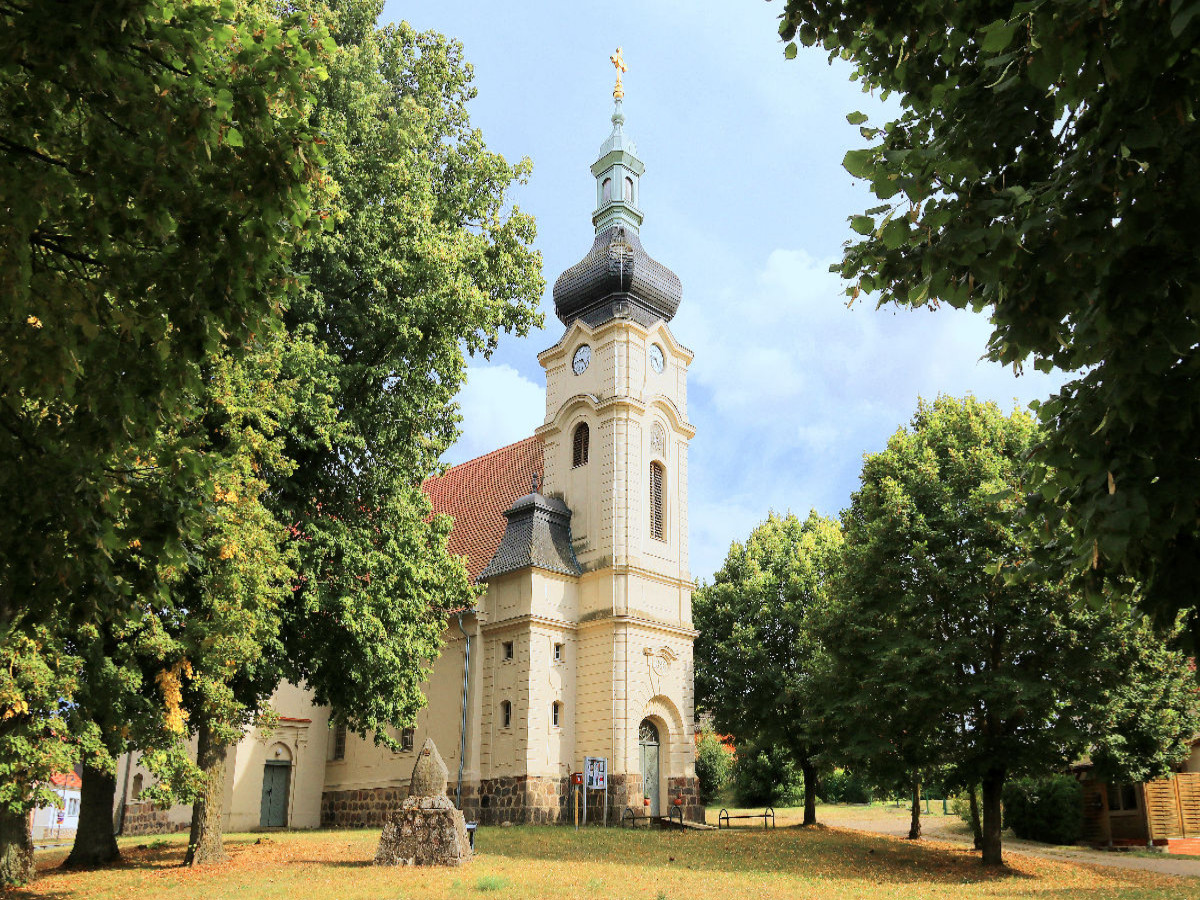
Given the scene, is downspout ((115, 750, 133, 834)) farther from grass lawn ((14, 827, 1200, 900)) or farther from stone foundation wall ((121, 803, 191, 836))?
grass lawn ((14, 827, 1200, 900))

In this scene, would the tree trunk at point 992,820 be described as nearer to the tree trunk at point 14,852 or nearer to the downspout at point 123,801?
the tree trunk at point 14,852

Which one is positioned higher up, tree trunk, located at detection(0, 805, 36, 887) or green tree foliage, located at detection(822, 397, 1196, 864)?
green tree foliage, located at detection(822, 397, 1196, 864)

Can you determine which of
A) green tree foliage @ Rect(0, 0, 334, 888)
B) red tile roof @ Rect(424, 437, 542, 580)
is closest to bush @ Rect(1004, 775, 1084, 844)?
red tile roof @ Rect(424, 437, 542, 580)

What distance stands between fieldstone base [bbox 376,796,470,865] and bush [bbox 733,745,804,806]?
74.1ft

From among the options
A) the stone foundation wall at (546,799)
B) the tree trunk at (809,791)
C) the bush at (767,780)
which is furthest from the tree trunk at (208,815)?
the bush at (767,780)

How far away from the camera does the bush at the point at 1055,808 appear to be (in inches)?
1046

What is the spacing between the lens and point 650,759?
→ 3002cm

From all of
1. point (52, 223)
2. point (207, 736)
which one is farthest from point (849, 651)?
point (52, 223)

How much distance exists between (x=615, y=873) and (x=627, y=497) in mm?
15931

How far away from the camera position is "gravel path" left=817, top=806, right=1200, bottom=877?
2131 cm

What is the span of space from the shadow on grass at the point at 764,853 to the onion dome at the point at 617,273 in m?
17.1

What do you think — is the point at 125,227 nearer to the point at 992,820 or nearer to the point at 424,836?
the point at 424,836

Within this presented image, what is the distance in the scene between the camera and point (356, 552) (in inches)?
739

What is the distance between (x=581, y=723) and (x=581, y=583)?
14.6 ft
